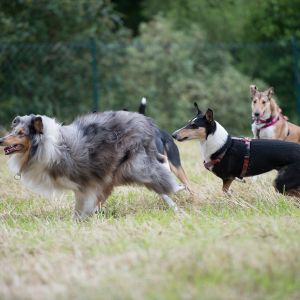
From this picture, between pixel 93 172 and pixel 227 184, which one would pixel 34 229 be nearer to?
pixel 93 172

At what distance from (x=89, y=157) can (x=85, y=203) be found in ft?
1.57

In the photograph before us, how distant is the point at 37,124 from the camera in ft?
18.8

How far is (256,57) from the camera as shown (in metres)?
17.4

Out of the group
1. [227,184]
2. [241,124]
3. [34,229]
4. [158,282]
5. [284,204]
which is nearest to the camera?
[158,282]

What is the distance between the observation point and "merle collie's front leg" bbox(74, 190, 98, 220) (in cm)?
608

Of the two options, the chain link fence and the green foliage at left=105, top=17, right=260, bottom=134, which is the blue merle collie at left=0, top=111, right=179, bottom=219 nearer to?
the chain link fence

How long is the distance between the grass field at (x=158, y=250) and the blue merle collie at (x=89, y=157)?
0.97 ft

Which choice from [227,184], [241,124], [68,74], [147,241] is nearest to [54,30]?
[68,74]

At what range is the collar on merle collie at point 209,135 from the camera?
255 inches

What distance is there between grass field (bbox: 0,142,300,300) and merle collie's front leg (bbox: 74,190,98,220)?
0.49ft

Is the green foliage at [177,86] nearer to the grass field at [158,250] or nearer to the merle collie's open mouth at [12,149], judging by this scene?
the grass field at [158,250]

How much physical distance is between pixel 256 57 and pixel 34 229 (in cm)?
1308

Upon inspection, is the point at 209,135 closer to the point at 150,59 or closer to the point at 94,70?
the point at 94,70

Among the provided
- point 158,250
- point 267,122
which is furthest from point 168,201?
point 267,122
